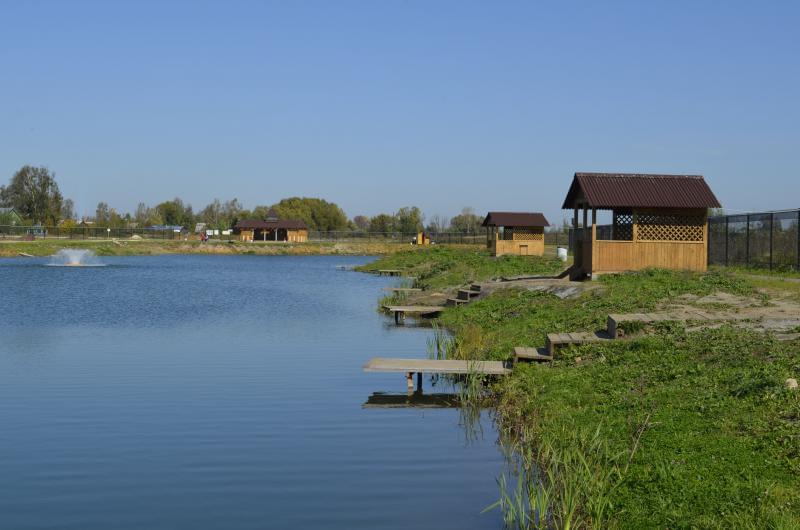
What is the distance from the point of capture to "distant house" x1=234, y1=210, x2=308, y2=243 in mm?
144750

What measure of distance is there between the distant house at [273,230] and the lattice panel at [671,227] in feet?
371

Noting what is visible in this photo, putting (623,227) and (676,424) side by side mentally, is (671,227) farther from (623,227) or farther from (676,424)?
(676,424)

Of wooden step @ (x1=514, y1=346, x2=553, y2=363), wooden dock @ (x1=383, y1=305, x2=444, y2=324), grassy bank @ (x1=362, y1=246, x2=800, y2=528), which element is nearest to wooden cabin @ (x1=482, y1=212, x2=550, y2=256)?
wooden dock @ (x1=383, y1=305, x2=444, y2=324)

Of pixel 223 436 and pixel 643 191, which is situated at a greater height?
pixel 643 191

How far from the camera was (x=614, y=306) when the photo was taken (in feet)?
78.8

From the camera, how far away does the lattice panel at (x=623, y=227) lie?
34.4 metres

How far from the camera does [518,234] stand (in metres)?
70.2

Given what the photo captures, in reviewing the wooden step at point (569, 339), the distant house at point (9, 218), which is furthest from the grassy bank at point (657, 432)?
the distant house at point (9, 218)

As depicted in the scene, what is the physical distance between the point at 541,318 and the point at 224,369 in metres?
9.19

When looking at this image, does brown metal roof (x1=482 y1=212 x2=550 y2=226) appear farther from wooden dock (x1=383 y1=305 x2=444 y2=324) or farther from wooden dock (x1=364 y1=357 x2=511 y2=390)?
wooden dock (x1=364 y1=357 x2=511 y2=390)

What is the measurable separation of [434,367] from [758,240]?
22874 millimetres

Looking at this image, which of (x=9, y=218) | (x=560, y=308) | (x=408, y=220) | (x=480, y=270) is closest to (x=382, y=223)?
(x=408, y=220)

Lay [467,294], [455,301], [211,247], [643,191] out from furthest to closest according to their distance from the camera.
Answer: [211,247] < [455,301] < [467,294] < [643,191]

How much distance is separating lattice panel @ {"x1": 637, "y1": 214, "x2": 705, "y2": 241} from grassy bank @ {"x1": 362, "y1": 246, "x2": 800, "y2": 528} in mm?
11624
